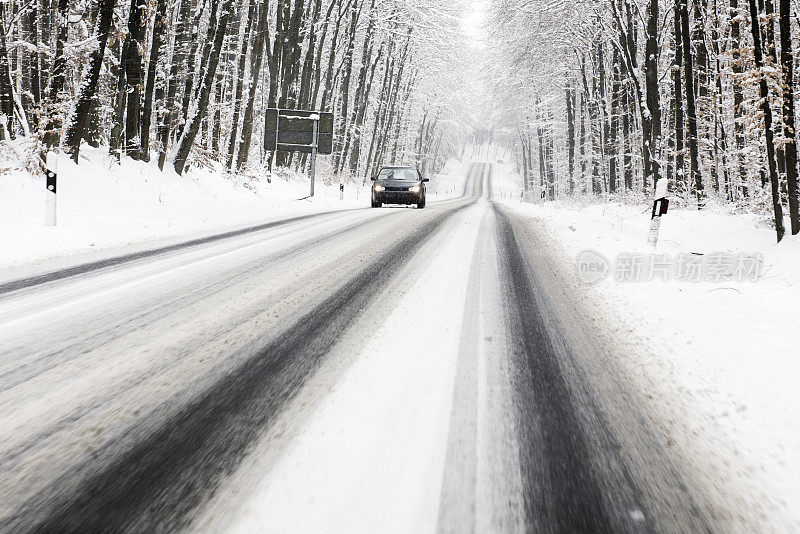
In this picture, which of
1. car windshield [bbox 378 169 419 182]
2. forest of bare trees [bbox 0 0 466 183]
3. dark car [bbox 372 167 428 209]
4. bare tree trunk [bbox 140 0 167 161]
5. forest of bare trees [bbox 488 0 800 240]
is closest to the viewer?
forest of bare trees [bbox 488 0 800 240]

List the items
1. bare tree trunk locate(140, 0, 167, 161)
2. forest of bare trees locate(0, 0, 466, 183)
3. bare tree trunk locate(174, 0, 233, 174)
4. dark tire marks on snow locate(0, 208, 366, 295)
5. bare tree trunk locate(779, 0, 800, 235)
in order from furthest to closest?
bare tree trunk locate(174, 0, 233, 174)
bare tree trunk locate(140, 0, 167, 161)
forest of bare trees locate(0, 0, 466, 183)
bare tree trunk locate(779, 0, 800, 235)
dark tire marks on snow locate(0, 208, 366, 295)

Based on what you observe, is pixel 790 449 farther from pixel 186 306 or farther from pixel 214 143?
pixel 214 143

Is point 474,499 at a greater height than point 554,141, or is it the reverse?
point 554,141

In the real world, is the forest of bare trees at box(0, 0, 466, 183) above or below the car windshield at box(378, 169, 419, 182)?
above

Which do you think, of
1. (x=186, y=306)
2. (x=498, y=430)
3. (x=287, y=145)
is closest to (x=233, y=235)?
(x=186, y=306)

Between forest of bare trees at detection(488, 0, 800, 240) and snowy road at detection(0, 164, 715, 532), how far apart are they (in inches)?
245

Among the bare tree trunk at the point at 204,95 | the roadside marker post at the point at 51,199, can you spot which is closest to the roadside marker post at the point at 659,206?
the roadside marker post at the point at 51,199

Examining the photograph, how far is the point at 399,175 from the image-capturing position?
18828 millimetres

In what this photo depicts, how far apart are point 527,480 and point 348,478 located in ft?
2.11

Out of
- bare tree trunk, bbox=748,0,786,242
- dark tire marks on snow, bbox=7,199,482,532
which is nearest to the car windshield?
bare tree trunk, bbox=748,0,786,242

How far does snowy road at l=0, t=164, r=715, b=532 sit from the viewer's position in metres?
1.63

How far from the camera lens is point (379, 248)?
24.8 ft

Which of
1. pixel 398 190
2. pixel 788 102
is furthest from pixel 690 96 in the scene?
pixel 398 190

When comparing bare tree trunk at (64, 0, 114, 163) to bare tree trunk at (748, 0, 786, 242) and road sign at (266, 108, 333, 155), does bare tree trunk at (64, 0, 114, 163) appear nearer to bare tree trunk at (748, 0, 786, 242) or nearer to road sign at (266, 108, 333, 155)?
road sign at (266, 108, 333, 155)
